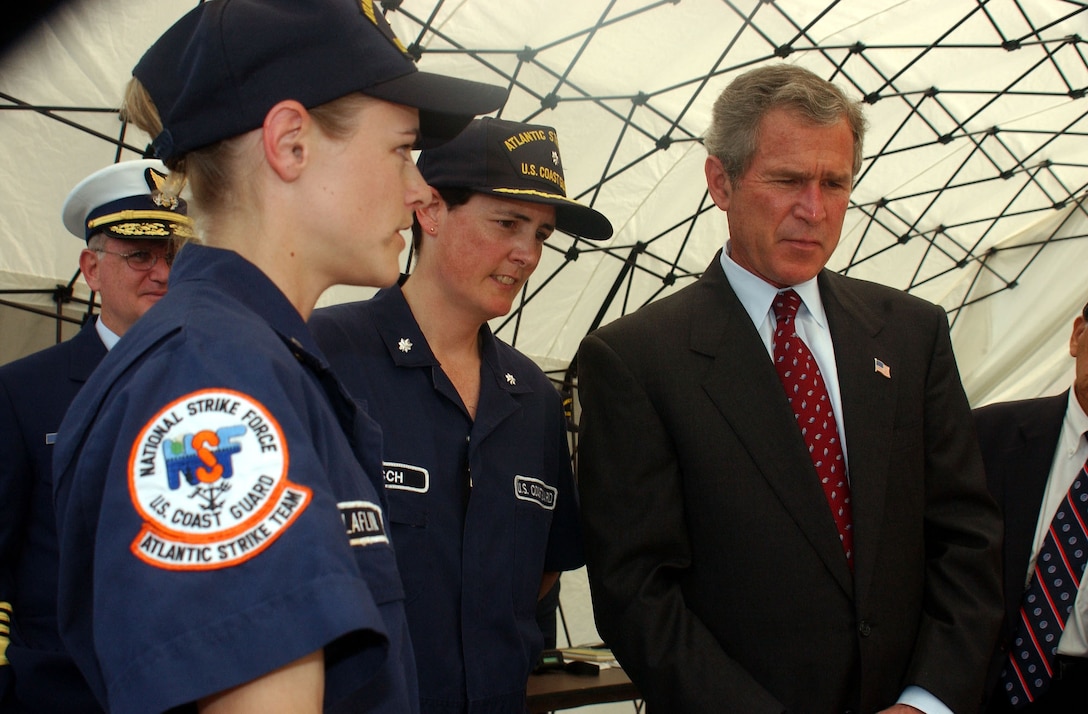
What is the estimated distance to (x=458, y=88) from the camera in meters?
1.51

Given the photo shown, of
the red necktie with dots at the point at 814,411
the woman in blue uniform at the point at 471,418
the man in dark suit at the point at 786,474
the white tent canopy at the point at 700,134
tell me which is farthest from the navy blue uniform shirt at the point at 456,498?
the white tent canopy at the point at 700,134

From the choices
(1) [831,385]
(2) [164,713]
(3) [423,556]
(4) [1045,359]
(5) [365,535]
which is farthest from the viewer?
(4) [1045,359]

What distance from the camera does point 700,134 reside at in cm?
1182

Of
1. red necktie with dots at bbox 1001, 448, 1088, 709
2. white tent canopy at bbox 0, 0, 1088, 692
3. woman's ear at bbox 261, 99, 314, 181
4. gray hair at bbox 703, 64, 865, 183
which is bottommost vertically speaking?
red necktie with dots at bbox 1001, 448, 1088, 709

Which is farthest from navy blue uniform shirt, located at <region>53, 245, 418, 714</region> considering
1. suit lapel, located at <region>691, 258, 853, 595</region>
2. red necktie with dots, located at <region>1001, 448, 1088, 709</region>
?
red necktie with dots, located at <region>1001, 448, 1088, 709</region>

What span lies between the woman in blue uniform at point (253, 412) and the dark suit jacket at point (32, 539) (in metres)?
1.23

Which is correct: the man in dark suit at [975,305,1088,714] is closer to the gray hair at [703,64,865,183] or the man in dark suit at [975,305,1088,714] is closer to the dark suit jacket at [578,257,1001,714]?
the dark suit jacket at [578,257,1001,714]

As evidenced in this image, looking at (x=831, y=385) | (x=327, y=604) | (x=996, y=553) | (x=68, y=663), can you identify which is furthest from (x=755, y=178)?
(x=68, y=663)

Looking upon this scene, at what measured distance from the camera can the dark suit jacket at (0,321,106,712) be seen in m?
2.21

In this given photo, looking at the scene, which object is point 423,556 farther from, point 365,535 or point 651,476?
point 365,535

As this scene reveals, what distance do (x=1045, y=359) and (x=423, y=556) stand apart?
15.4 m

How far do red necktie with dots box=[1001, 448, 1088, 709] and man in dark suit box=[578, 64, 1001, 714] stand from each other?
53cm

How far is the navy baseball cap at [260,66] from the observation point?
124 centimetres

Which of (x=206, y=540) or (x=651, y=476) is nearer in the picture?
(x=206, y=540)
